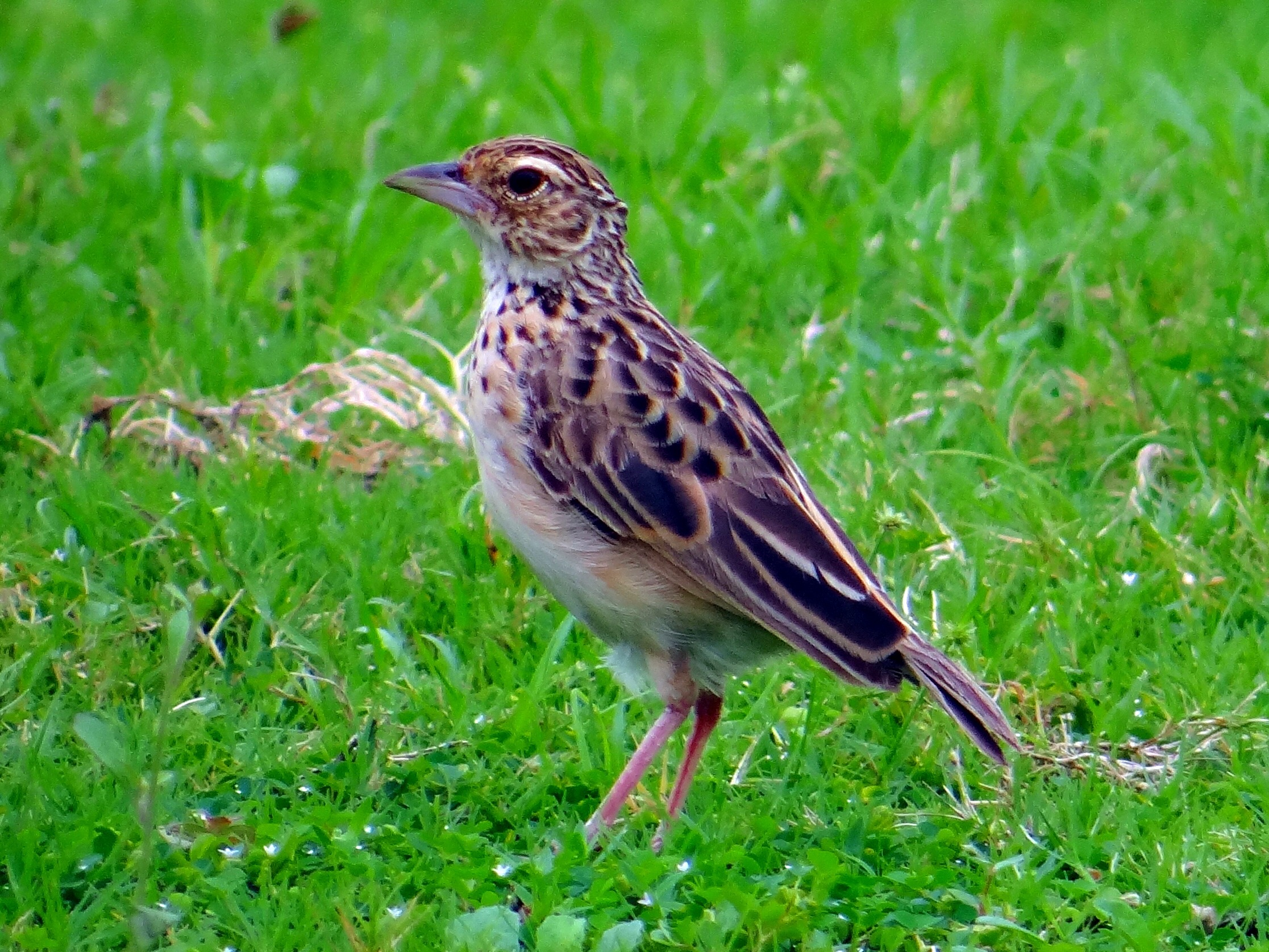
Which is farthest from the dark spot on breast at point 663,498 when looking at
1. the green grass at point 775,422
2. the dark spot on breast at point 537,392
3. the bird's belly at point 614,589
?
the green grass at point 775,422

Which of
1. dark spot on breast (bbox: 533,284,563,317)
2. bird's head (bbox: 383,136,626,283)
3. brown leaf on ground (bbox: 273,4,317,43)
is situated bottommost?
dark spot on breast (bbox: 533,284,563,317)

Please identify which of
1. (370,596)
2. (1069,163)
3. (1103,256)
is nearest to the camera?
(370,596)

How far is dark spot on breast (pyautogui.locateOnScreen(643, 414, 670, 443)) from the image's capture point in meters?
5.78

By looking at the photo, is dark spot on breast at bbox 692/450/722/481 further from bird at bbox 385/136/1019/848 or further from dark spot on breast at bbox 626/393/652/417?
dark spot on breast at bbox 626/393/652/417

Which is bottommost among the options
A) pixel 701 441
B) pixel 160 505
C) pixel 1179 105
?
pixel 160 505

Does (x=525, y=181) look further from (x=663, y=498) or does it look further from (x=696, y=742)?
(x=696, y=742)

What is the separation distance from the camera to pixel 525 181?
6312 mm

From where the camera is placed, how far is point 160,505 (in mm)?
7137

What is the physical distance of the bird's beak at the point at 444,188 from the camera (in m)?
6.34

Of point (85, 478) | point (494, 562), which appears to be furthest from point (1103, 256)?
point (85, 478)

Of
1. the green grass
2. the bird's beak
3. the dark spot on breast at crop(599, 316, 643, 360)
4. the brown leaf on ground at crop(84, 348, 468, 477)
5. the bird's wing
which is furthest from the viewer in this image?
the brown leaf on ground at crop(84, 348, 468, 477)

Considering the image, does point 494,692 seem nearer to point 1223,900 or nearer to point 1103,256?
point 1223,900

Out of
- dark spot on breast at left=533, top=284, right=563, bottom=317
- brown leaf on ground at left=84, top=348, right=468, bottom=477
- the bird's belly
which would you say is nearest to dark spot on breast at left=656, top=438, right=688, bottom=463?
the bird's belly

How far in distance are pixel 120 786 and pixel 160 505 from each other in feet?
5.83
